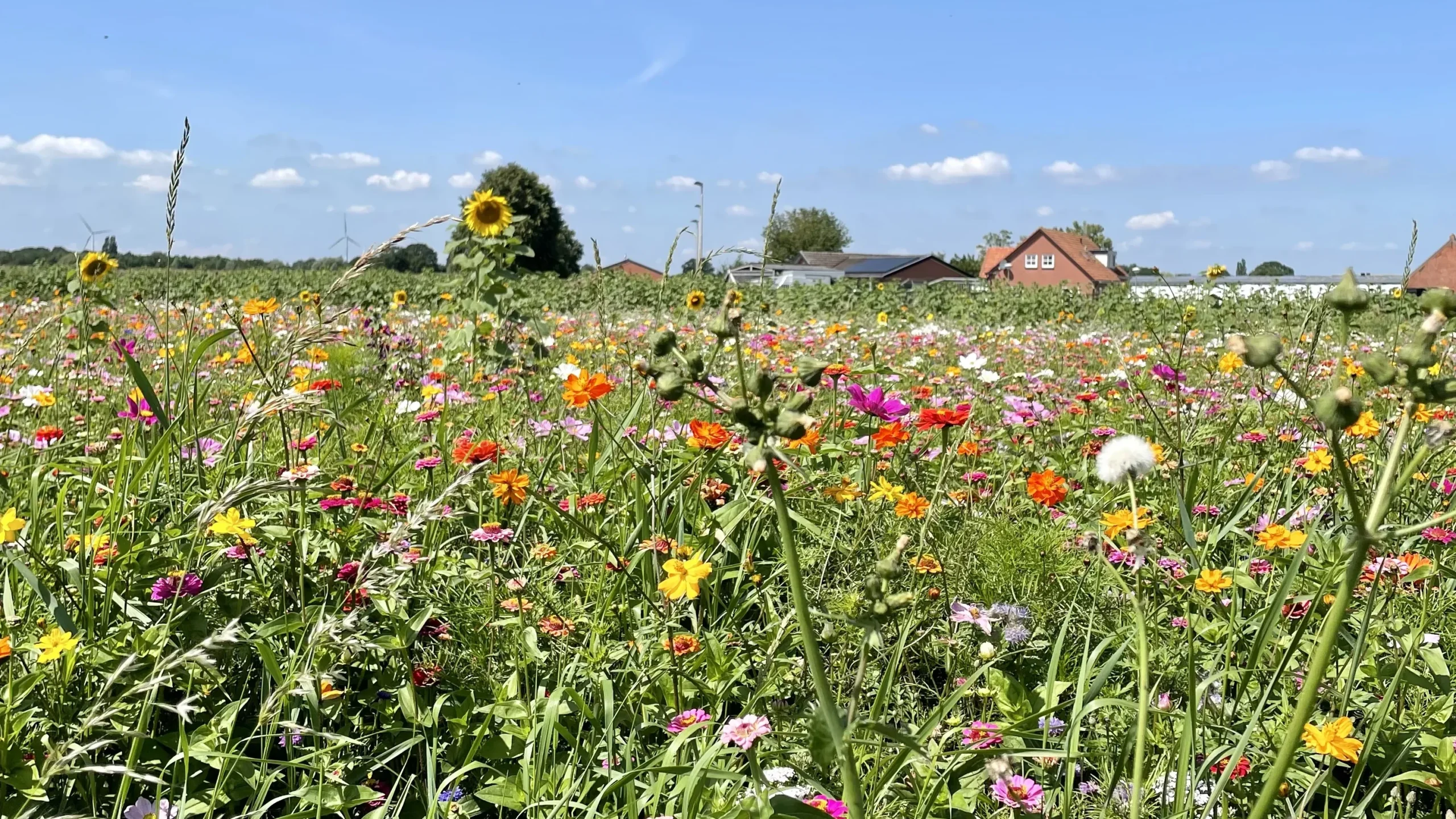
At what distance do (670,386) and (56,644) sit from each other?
1.01m

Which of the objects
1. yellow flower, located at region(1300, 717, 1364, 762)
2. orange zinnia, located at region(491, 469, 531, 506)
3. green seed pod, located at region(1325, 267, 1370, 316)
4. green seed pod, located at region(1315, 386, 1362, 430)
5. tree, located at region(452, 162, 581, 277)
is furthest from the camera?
tree, located at region(452, 162, 581, 277)

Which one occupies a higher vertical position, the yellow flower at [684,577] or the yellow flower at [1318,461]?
the yellow flower at [1318,461]

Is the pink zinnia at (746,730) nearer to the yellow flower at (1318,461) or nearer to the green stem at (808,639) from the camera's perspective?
the green stem at (808,639)

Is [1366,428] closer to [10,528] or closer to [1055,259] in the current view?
[10,528]

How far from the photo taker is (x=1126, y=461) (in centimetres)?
104

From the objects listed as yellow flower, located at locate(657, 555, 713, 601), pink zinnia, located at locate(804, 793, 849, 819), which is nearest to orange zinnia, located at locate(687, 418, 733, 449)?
yellow flower, located at locate(657, 555, 713, 601)

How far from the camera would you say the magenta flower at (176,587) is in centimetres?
154

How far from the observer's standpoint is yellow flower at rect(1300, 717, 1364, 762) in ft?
4.07

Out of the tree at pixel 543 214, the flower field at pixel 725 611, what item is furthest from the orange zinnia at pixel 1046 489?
the tree at pixel 543 214

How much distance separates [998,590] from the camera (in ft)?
6.66

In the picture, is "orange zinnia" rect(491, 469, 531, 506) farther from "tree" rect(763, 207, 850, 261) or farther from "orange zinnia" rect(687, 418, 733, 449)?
"tree" rect(763, 207, 850, 261)

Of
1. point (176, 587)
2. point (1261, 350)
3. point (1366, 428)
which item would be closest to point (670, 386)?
point (1261, 350)

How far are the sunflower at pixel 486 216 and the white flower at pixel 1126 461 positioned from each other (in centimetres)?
Result: 407

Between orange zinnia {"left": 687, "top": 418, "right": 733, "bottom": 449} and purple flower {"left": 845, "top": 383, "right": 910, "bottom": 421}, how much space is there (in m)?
0.27
